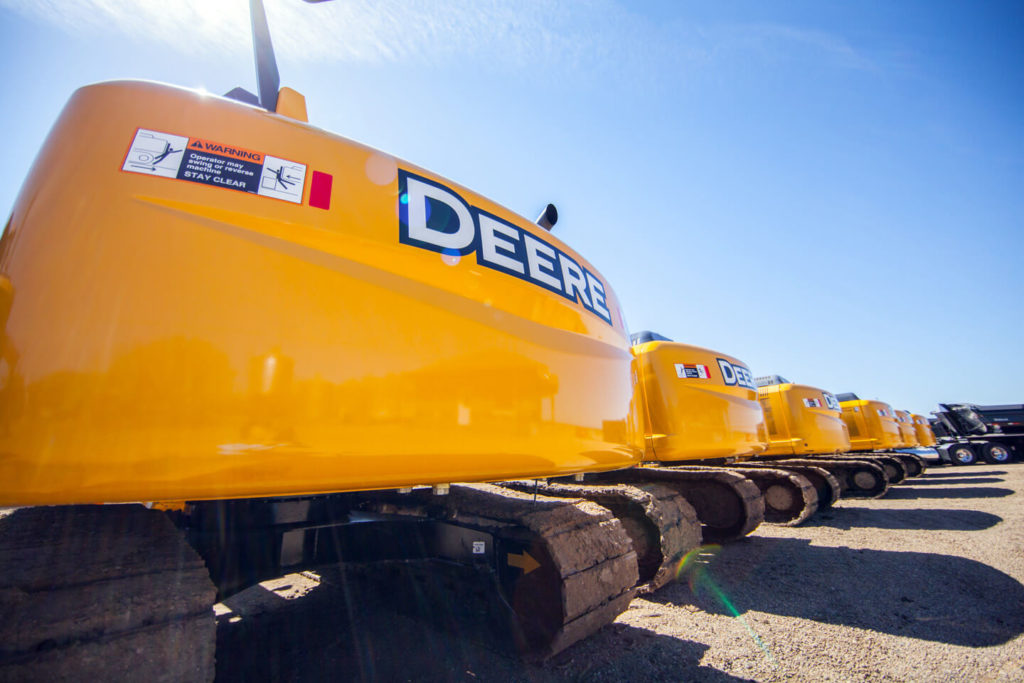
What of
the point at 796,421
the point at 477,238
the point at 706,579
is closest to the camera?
the point at 477,238

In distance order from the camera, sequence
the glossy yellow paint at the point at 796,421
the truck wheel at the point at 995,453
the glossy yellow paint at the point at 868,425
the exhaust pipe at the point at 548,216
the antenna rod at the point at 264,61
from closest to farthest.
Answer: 1. the antenna rod at the point at 264,61
2. the exhaust pipe at the point at 548,216
3. the glossy yellow paint at the point at 796,421
4. the glossy yellow paint at the point at 868,425
5. the truck wheel at the point at 995,453

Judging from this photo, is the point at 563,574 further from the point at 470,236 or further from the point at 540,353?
the point at 470,236

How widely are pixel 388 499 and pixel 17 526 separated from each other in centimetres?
118

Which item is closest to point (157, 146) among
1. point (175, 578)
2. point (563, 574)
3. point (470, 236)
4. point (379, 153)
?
point (379, 153)

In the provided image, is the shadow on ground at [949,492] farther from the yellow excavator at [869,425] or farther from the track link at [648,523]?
the track link at [648,523]

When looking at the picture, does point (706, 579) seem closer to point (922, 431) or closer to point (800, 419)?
point (800, 419)

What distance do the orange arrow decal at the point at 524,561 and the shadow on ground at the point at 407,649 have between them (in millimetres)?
440

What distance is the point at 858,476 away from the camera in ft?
31.0

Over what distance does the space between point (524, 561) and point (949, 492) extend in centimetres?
1219

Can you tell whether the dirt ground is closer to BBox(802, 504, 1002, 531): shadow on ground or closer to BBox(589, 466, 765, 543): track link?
BBox(589, 466, 765, 543): track link

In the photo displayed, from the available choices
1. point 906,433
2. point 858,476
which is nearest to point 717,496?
point 858,476

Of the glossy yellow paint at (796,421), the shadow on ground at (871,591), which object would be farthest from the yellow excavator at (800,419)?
the shadow on ground at (871,591)

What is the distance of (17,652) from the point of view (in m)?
0.97

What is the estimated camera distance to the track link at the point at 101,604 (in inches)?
39.6
